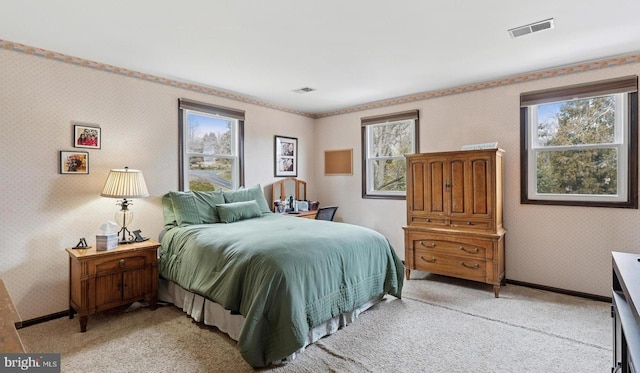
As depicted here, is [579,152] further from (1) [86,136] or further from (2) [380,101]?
(1) [86,136]

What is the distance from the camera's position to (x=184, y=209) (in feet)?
11.3

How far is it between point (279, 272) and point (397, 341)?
3.62 ft

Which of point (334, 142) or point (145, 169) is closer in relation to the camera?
point (145, 169)

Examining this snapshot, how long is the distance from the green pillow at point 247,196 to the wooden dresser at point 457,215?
6.19 feet

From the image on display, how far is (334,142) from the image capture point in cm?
545

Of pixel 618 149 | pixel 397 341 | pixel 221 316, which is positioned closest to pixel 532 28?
pixel 618 149

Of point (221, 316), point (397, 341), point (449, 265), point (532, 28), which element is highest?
point (532, 28)

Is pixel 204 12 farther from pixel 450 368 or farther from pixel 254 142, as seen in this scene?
pixel 450 368

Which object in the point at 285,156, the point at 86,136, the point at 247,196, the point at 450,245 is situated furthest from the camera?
the point at 285,156

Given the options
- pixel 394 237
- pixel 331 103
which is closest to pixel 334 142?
pixel 331 103

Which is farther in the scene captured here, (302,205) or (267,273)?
(302,205)

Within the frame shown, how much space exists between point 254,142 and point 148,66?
67.7 inches

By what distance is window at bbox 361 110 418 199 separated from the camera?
15.4ft

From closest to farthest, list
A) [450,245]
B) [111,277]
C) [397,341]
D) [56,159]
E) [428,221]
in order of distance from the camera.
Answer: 1. [397,341]
2. [111,277]
3. [56,159]
4. [450,245]
5. [428,221]
